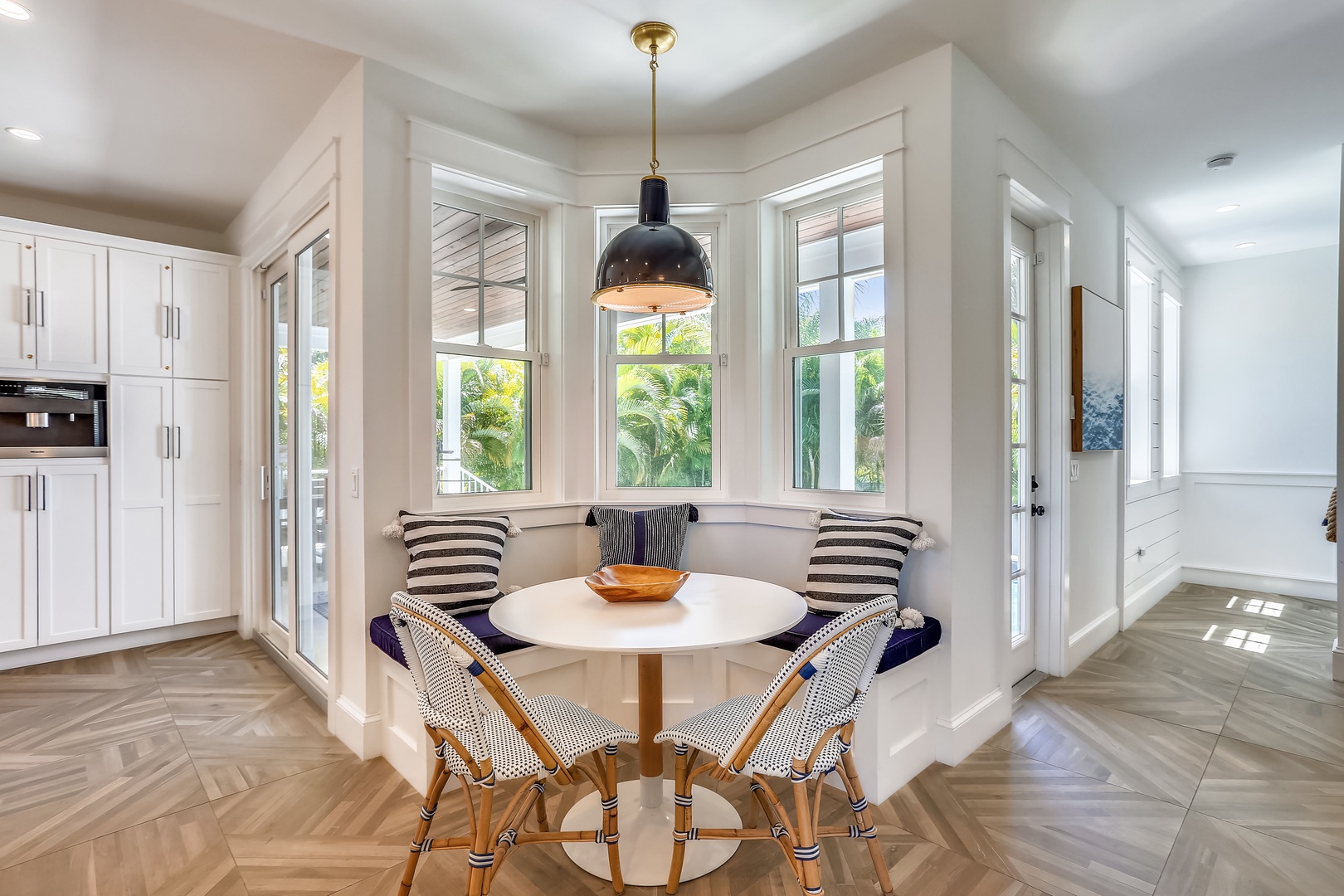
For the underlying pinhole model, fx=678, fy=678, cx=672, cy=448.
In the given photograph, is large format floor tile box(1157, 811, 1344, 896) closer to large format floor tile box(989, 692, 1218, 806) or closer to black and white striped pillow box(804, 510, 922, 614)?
large format floor tile box(989, 692, 1218, 806)

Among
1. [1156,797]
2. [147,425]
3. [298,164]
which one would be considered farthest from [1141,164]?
[147,425]

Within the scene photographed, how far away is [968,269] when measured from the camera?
2561 millimetres

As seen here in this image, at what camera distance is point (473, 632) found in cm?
231

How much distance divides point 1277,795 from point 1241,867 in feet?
1.97

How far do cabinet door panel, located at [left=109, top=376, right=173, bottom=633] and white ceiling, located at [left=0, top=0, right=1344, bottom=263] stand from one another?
4.15ft

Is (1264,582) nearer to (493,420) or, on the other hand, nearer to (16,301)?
(493,420)

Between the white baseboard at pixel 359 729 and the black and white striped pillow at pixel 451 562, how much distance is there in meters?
0.54

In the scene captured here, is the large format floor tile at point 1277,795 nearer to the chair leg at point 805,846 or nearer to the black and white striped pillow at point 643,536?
the chair leg at point 805,846

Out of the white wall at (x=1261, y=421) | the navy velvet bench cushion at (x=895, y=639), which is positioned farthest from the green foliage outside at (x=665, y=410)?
the white wall at (x=1261, y=421)

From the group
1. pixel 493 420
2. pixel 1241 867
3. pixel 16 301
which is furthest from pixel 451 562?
pixel 16 301

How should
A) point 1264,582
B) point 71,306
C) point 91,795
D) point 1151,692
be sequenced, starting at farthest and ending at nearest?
point 1264,582
point 71,306
point 1151,692
point 91,795

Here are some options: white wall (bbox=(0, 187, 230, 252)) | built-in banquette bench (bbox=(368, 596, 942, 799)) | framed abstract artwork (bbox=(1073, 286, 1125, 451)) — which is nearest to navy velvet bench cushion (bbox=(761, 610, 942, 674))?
built-in banquette bench (bbox=(368, 596, 942, 799))

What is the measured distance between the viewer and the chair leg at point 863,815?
175 cm

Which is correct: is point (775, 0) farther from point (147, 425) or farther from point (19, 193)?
point (19, 193)
